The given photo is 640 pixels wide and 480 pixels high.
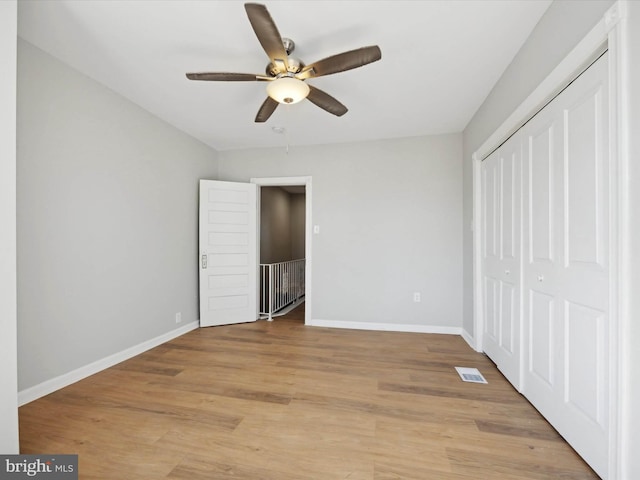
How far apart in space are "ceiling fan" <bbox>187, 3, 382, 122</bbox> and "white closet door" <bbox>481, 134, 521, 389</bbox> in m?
1.49

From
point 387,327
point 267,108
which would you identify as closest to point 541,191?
point 267,108

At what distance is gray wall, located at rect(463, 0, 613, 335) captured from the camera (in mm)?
1428

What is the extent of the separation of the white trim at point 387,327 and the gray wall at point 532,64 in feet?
1.12

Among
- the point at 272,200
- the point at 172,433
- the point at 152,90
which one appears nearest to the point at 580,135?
the point at 172,433

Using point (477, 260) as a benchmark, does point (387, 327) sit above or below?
below

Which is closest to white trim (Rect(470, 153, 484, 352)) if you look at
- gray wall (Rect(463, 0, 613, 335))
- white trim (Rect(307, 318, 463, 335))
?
gray wall (Rect(463, 0, 613, 335))

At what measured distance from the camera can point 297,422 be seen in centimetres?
179

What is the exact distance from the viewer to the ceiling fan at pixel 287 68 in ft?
5.09

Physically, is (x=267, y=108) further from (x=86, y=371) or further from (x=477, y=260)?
(x=86, y=371)

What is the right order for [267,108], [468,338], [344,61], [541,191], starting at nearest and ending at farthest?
[344,61]
[541,191]
[267,108]
[468,338]

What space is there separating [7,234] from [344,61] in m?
2.10

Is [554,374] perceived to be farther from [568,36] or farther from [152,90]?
[152,90]

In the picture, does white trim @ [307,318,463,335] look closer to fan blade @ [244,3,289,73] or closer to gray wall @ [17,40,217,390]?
gray wall @ [17,40,217,390]

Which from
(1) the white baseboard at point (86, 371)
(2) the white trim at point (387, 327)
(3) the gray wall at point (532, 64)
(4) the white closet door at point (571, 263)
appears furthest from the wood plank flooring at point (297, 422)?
(3) the gray wall at point (532, 64)
